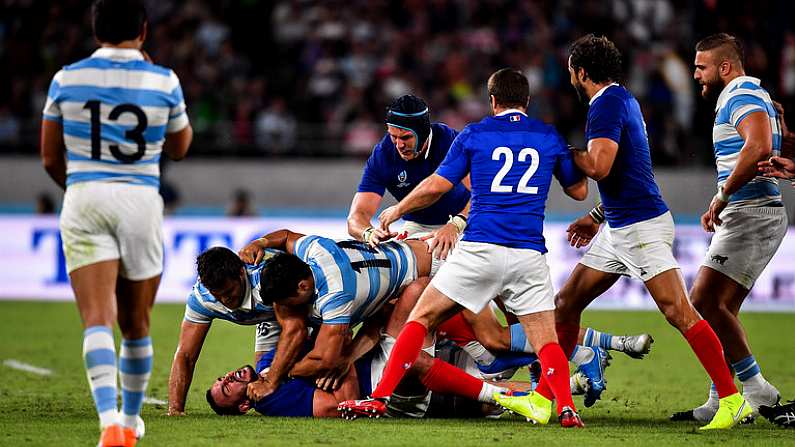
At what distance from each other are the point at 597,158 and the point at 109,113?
9.26 ft

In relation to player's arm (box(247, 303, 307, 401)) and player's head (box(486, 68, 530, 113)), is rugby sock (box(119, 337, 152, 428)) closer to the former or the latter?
player's arm (box(247, 303, 307, 401))

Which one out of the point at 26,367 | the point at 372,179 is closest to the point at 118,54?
the point at 372,179

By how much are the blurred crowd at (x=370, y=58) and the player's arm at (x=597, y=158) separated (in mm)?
11334

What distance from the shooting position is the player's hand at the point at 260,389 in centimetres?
709

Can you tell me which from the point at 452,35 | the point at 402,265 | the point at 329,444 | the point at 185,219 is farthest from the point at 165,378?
the point at 452,35

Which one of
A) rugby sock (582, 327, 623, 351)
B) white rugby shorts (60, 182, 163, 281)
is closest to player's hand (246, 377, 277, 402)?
white rugby shorts (60, 182, 163, 281)

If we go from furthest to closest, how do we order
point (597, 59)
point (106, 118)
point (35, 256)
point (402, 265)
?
point (35, 256) < point (402, 265) < point (597, 59) < point (106, 118)

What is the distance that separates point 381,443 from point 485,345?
71.5 inches

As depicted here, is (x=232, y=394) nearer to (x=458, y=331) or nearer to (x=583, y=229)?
(x=458, y=331)

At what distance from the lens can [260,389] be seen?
709cm

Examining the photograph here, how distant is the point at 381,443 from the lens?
596cm

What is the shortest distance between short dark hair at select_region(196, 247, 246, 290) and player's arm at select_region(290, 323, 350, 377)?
0.65m

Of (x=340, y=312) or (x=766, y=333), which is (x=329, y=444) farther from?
(x=766, y=333)

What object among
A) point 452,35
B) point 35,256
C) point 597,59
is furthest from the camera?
point 452,35
